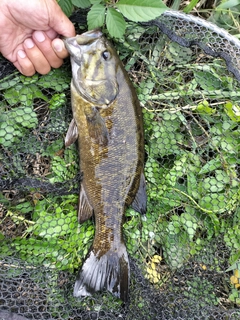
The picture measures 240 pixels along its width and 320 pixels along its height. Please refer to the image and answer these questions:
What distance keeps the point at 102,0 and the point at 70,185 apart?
119 centimetres

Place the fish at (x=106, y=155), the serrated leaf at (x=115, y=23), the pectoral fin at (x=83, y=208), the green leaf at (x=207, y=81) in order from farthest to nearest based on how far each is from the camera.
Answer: the green leaf at (x=207, y=81), the pectoral fin at (x=83, y=208), the fish at (x=106, y=155), the serrated leaf at (x=115, y=23)

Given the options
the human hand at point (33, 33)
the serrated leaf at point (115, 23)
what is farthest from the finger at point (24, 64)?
the serrated leaf at point (115, 23)

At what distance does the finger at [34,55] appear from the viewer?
2252 mm

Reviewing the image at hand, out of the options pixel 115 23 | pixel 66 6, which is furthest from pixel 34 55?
pixel 115 23

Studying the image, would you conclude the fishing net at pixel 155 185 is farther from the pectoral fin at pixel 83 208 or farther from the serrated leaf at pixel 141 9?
the serrated leaf at pixel 141 9

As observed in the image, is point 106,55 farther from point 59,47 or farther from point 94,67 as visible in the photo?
point 59,47

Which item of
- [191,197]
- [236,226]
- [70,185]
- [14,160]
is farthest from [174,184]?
[14,160]

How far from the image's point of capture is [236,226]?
2.49 metres

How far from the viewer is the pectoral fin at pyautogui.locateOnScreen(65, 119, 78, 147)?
233 centimetres

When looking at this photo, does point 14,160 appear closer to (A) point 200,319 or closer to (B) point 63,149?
(B) point 63,149

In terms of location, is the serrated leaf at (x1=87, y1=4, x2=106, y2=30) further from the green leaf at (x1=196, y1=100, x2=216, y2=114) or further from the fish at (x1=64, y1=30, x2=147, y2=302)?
the green leaf at (x1=196, y1=100, x2=216, y2=114)

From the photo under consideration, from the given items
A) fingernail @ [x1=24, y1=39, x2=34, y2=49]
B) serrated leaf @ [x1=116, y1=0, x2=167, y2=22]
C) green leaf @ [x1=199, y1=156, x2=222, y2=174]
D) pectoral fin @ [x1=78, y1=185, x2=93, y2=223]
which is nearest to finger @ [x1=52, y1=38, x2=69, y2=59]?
fingernail @ [x1=24, y1=39, x2=34, y2=49]

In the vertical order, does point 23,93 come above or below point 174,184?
above

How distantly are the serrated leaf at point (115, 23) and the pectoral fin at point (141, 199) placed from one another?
0.91 metres
